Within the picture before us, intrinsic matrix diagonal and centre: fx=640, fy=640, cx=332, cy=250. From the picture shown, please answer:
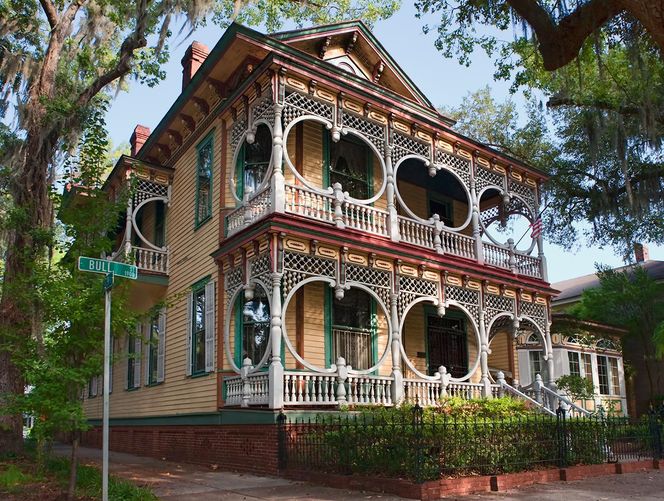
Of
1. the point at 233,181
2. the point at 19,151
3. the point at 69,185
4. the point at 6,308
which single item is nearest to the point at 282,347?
the point at 233,181

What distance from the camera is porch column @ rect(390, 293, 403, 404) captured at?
1384 centimetres

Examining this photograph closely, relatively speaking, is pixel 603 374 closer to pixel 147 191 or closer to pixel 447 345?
pixel 447 345

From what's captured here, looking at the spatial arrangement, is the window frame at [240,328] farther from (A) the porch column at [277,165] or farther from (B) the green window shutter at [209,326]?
(A) the porch column at [277,165]

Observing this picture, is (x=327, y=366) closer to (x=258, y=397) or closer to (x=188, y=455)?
(x=258, y=397)

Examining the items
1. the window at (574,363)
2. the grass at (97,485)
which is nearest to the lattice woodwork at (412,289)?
the grass at (97,485)

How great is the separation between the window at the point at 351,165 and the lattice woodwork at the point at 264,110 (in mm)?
2330

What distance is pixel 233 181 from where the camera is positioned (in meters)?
14.9

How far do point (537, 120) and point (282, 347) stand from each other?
22.2 m

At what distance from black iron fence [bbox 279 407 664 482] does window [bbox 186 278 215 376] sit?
370 cm

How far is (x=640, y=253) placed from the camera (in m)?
31.2

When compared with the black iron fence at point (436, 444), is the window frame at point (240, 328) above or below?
above

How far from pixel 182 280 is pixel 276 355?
6.22m

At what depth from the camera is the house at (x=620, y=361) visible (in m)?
24.9

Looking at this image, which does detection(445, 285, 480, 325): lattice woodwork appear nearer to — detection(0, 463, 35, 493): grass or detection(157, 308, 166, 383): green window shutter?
detection(157, 308, 166, 383): green window shutter
